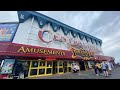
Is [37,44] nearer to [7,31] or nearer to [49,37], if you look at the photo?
[49,37]

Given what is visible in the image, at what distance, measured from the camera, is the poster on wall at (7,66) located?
17.5ft

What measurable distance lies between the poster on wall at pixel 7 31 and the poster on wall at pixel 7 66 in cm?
141

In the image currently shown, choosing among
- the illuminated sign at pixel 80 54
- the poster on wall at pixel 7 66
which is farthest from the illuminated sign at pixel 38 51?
the illuminated sign at pixel 80 54

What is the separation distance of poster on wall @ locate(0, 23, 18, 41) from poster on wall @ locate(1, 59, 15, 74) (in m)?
1.41

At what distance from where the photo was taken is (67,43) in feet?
31.3

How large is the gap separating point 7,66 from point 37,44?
2.40m

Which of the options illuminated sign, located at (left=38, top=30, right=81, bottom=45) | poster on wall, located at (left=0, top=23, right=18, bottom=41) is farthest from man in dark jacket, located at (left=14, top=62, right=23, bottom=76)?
illuminated sign, located at (left=38, top=30, right=81, bottom=45)

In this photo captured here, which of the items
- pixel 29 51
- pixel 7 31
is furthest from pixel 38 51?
pixel 7 31

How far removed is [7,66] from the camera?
544 centimetres

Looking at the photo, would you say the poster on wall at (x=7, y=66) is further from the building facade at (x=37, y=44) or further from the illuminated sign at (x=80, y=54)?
the illuminated sign at (x=80, y=54)
